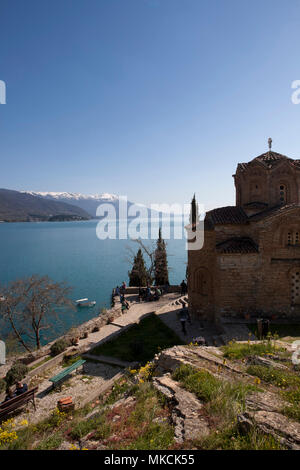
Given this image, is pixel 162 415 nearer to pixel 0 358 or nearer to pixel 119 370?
pixel 119 370

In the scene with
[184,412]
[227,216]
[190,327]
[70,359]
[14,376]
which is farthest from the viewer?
[227,216]

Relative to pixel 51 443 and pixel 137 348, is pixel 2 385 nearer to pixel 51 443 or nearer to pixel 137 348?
pixel 137 348

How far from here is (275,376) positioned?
5.66 metres

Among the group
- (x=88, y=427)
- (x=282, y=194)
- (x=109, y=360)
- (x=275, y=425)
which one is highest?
(x=282, y=194)

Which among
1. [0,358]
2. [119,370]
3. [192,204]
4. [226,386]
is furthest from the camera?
[192,204]

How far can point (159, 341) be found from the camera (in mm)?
11562

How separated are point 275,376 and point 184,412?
260cm

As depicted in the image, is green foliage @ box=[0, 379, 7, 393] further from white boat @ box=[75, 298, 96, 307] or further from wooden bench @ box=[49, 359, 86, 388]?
white boat @ box=[75, 298, 96, 307]

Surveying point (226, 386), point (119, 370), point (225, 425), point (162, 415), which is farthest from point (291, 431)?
point (119, 370)

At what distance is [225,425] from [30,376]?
27.7ft

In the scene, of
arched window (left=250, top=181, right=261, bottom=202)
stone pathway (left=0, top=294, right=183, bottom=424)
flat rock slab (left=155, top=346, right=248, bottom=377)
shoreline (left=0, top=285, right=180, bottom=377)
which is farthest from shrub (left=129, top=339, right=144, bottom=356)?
arched window (left=250, top=181, right=261, bottom=202)

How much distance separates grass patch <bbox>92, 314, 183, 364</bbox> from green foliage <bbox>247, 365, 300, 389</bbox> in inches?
162

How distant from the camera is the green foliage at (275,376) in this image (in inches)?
212

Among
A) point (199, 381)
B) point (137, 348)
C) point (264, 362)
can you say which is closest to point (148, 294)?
point (137, 348)
